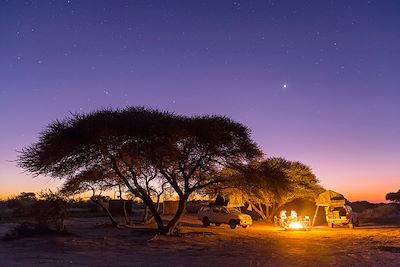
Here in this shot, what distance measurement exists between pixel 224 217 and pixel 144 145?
14426 mm

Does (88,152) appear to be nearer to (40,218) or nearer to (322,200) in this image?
(40,218)

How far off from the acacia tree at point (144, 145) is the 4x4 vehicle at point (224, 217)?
32.4 ft

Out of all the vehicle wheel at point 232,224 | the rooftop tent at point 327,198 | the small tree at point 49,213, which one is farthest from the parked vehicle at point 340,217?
the small tree at point 49,213

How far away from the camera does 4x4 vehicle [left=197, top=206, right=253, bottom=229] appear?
39.9 metres

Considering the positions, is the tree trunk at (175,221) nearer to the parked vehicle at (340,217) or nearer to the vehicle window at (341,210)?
the parked vehicle at (340,217)

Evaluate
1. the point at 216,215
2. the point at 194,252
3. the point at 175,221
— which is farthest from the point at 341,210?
the point at 194,252

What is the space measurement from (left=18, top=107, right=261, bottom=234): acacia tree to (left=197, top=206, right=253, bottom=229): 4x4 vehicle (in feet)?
32.4

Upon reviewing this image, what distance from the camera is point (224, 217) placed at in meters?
40.7

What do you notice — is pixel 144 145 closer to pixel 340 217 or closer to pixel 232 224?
pixel 232 224

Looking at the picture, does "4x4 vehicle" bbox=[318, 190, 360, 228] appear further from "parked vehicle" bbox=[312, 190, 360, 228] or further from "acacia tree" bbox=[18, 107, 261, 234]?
"acacia tree" bbox=[18, 107, 261, 234]

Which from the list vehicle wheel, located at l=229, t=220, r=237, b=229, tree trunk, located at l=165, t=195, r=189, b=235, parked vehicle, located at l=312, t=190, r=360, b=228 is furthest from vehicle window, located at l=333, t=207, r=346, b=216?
tree trunk, located at l=165, t=195, r=189, b=235

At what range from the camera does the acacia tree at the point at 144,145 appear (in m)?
28.3

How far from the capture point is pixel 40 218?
3022 centimetres

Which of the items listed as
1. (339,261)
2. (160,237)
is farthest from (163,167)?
(339,261)
